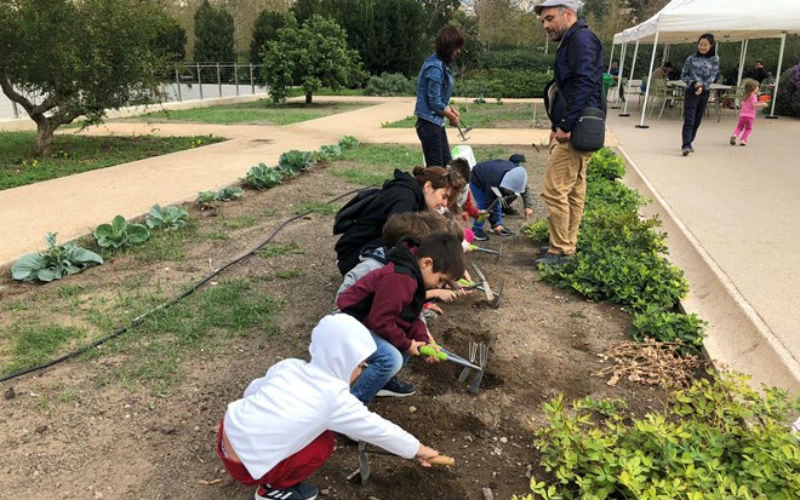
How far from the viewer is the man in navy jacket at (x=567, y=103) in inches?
160

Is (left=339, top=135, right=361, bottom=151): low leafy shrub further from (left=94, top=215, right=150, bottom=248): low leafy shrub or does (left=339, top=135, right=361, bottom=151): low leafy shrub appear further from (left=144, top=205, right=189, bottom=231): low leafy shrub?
(left=94, top=215, right=150, bottom=248): low leafy shrub

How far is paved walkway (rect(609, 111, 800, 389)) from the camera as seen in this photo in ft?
10.4

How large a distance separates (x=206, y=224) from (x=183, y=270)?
1300 mm

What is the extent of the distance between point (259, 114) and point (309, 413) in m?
15.9

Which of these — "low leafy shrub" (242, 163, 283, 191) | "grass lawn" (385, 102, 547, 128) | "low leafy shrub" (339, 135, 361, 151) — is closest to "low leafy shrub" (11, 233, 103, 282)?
"low leafy shrub" (242, 163, 283, 191)

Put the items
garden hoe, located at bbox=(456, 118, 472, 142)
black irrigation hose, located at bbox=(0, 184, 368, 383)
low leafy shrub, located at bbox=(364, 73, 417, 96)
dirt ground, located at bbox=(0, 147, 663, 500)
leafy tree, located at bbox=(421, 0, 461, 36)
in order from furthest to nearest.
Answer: leafy tree, located at bbox=(421, 0, 461, 36), low leafy shrub, located at bbox=(364, 73, 417, 96), garden hoe, located at bbox=(456, 118, 472, 142), black irrigation hose, located at bbox=(0, 184, 368, 383), dirt ground, located at bbox=(0, 147, 663, 500)

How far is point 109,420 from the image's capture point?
2.71 meters

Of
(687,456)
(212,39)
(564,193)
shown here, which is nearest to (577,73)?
(564,193)

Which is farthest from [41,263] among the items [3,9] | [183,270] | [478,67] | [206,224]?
[478,67]

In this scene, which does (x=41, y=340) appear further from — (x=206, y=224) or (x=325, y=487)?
(x=206, y=224)

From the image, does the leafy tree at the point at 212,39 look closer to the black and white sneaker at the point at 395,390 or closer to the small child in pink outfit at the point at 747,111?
the small child in pink outfit at the point at 747,111

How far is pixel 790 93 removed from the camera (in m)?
14.7

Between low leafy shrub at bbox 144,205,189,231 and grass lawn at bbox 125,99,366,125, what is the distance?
30.2 ft

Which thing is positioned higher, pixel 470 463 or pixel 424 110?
pixel 424 110
